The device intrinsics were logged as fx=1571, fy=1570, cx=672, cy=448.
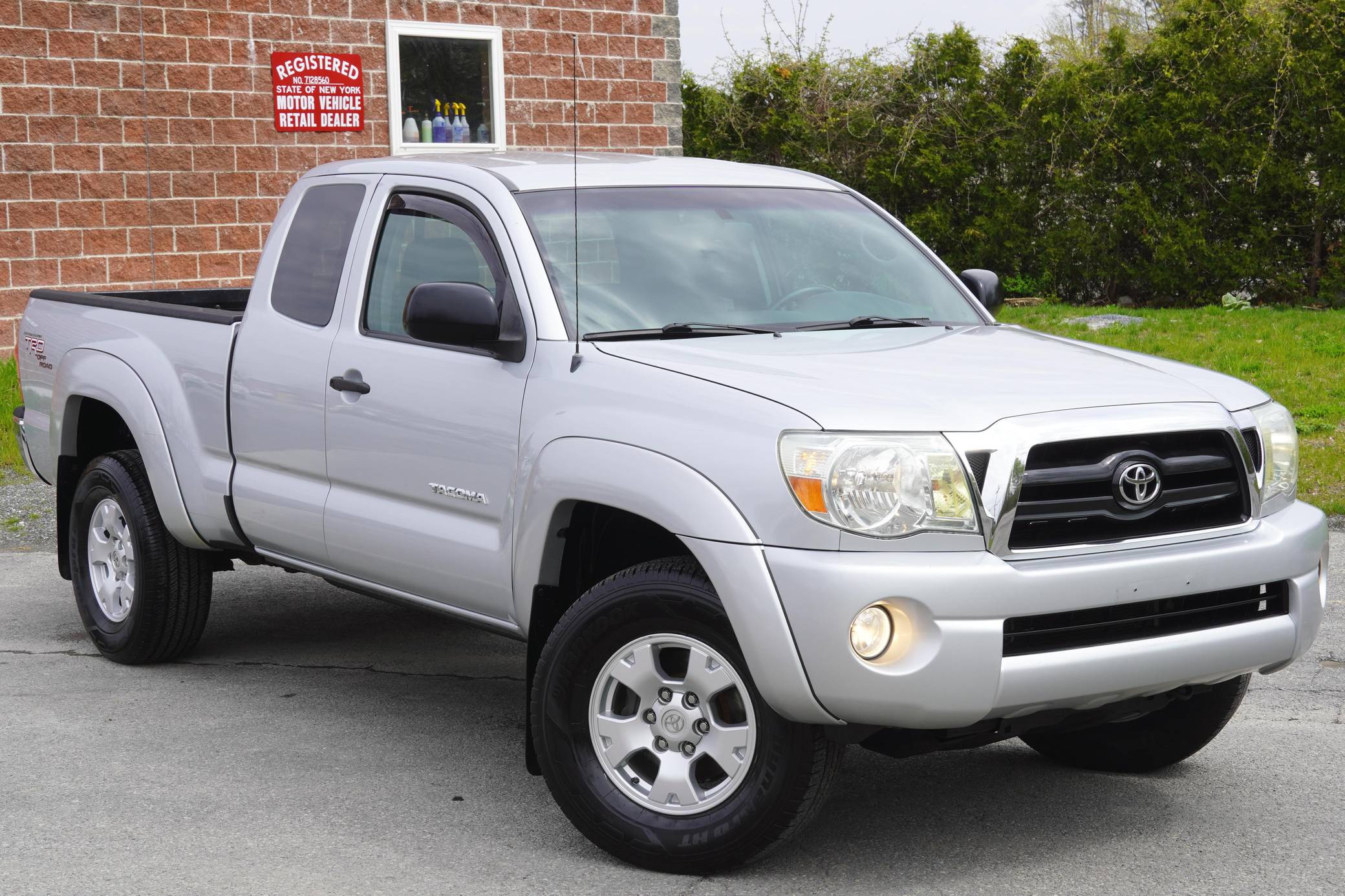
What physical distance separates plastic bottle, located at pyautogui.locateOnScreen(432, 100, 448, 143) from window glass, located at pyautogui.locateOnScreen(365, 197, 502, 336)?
413 inches

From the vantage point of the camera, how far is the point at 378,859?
428 centimetres

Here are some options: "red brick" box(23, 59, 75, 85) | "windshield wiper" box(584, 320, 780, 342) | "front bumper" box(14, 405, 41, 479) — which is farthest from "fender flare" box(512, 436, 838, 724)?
"red brick" box(23, 59, 75, 85)

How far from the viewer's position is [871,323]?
5.04 m

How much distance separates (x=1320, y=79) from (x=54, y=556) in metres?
12.9

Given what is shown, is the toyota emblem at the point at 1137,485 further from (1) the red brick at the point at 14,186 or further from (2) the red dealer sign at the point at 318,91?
(2) the red dealer sign at the point at 318,91

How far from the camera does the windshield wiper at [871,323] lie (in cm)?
495

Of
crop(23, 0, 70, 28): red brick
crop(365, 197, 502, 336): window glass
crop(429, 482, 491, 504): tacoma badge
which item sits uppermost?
crop(23, 0, 70, 28): red brick

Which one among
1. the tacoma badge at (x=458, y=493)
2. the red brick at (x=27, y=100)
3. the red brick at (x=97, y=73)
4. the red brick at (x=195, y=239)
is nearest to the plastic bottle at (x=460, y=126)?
A: the red brick at (x=195, y=239)

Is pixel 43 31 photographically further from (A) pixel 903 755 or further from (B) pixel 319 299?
(A) pixel 903 755

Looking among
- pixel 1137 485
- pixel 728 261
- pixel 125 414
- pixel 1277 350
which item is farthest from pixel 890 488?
pixel 1277 350

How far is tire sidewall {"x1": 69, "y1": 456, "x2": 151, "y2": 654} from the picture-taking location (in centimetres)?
625

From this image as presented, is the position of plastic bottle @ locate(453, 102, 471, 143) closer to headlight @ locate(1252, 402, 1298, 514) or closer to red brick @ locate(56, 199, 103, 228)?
red brick @ locate(56, 199, 103, 228)

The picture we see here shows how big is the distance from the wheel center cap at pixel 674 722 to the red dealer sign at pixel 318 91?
38.2ft

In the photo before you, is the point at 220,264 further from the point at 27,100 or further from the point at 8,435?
the point at 8,435
